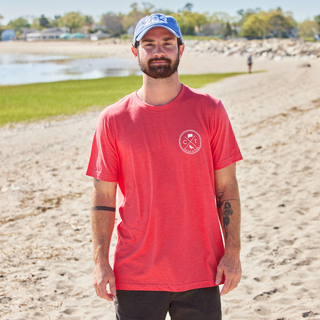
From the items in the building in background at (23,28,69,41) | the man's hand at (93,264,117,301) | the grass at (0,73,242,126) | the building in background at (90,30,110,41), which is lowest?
the grass at (0,73,242,126)

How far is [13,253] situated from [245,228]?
3483 mm

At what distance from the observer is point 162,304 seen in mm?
2033

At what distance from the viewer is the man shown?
79.7 inches

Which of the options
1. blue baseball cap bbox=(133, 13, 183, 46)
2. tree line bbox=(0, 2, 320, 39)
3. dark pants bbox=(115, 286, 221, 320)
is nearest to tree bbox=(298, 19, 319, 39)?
tree line bbox=(0, 2, 320, 39)

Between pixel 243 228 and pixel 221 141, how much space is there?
3.75 meters

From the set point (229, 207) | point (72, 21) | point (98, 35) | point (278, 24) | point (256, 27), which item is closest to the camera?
point (229, 207)

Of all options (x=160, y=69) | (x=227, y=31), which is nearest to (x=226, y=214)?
(x=160, y=69)

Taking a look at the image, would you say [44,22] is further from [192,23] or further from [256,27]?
[256,27]

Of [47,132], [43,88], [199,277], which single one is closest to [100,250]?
[199,277]

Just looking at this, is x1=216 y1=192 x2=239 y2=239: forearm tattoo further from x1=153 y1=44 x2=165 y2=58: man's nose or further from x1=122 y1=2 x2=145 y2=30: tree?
x1=122 y1=2 x2=145 y2=30: tree

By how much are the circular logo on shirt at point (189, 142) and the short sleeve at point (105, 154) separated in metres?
0.40

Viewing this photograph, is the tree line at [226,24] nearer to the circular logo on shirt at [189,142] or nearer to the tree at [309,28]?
the tree at [309,28]

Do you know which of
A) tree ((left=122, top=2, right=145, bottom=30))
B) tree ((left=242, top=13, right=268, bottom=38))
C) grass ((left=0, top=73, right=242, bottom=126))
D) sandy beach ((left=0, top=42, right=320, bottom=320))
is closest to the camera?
sandy beach ((left=0, top=42, right=320, bottom=320))

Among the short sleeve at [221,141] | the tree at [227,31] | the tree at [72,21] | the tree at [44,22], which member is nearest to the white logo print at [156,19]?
the short sleeve at [221,141]
